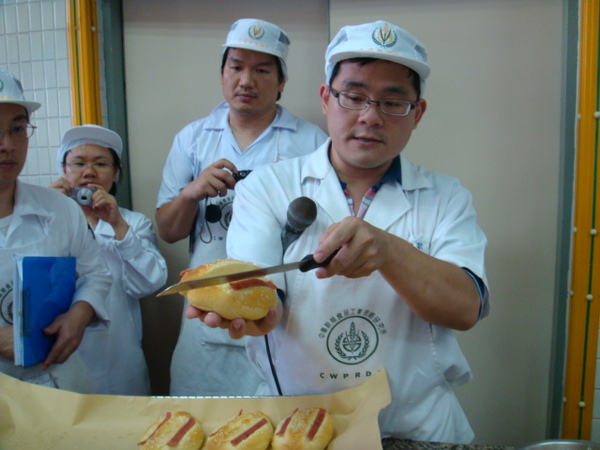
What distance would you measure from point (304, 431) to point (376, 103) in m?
0.76

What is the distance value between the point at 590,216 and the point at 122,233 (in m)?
1.96

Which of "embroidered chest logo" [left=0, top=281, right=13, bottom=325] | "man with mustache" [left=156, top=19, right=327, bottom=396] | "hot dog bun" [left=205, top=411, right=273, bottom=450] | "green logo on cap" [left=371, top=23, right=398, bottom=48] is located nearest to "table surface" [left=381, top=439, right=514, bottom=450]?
"hot dog bun" [left=205, top=411, right=273, bottom=450]

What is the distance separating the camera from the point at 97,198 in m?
1.85

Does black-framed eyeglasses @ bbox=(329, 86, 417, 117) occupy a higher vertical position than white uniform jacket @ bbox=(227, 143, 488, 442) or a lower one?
higher

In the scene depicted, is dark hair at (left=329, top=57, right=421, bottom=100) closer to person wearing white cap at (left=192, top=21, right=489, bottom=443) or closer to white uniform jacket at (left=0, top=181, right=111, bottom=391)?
person wearing white cap at (left=192, top=21, right=489, bottom=443)

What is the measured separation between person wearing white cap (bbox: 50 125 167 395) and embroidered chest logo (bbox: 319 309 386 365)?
116 centimetres

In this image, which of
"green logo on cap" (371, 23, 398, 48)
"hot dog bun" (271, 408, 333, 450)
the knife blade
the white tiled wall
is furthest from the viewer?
the white tiled wall

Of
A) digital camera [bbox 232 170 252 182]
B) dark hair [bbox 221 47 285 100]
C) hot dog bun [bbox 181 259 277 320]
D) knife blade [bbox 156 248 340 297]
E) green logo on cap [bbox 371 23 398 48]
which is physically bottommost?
hot dog bun [bbox 181 259 277 320]

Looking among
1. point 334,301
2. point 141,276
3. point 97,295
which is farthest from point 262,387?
point 141,276

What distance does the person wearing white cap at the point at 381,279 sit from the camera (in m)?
1.03

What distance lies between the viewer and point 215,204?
1.86 meters

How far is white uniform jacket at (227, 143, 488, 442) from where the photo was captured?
1075mm

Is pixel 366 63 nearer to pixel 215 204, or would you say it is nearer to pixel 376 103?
pixel 376 103

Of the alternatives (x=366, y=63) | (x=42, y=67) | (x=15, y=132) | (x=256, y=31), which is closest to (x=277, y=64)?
(x=256, y=31)
